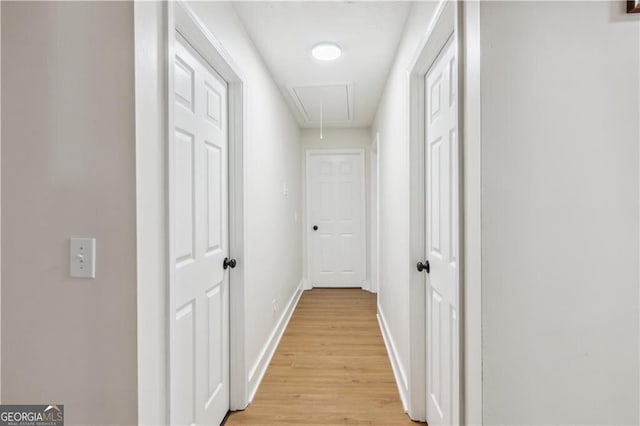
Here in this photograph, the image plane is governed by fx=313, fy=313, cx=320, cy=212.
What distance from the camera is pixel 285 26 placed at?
2.00 m

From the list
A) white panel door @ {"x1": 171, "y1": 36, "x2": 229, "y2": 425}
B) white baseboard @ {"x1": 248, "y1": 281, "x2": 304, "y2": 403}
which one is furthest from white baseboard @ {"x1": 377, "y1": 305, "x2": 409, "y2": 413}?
white panel door @ {"x1": 171, "y1": 36, "x2": 229, "y2": 425}

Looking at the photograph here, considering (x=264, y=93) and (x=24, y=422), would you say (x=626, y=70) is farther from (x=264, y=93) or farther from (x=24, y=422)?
(x=264, y=93)

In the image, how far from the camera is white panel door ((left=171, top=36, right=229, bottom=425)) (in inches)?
51.9

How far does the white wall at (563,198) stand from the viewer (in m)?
0.83

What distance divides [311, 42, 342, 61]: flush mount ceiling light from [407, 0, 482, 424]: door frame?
2.41ft

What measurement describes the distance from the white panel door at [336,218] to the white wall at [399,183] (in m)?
1.58

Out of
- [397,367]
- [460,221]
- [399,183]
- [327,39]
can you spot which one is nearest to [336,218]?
[399,183]

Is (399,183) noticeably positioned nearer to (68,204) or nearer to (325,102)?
(325,102)

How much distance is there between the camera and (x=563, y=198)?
835mm

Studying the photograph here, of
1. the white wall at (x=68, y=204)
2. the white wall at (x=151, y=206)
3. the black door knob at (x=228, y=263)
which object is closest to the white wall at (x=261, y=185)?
the black door knob at (x=228, y=263)

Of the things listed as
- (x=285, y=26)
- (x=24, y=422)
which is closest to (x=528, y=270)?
(x=24, y=422)

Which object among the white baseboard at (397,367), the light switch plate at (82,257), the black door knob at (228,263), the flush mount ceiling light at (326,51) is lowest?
the white baseboard at (397,367)

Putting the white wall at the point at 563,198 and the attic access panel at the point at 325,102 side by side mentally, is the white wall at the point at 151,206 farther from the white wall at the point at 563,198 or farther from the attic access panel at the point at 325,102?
the attic access panel at the point at 325,102

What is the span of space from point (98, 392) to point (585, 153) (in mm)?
1532
